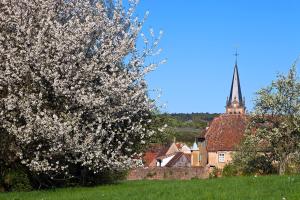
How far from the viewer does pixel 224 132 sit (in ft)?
226

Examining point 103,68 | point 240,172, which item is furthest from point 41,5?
point 240,172

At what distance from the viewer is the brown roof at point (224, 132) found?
221ft

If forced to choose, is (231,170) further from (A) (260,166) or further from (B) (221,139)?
(B) (221,139)

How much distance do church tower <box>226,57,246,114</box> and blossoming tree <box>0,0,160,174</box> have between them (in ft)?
278

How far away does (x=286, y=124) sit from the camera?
4000 centimetres

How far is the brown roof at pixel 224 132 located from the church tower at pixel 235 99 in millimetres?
37069

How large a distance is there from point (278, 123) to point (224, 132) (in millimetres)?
28163

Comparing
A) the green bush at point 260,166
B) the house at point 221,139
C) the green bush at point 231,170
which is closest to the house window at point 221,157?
the house at point 221,139

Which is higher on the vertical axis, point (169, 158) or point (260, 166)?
point (169, 158)

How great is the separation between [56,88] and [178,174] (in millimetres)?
30123

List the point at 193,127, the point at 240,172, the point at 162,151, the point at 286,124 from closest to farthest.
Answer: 1. the point at 286,124
2. the point at 240,172
3. the point at 162,151
4. the point at 193,127

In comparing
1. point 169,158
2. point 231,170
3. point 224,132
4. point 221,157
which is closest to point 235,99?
point 169,158

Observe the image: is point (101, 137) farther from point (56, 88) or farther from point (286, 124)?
point (286, 124)

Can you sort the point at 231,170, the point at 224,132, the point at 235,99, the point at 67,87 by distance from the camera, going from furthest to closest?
the point at 235,99 → the point at 224,132 → the point at 231,170 → the point at 67,87
